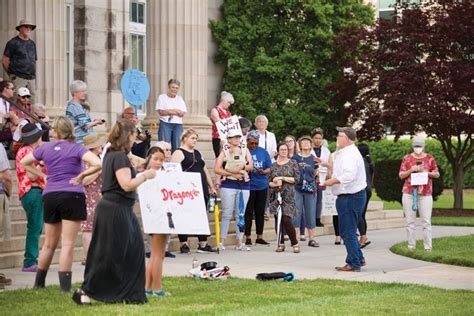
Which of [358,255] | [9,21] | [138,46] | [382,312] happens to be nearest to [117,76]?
[138,46]

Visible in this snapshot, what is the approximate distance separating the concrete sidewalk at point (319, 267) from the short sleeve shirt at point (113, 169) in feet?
7.52

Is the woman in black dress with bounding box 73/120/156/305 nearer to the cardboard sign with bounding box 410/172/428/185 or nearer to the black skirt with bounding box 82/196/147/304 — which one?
the black skirt with bounding box 82/196/147/304

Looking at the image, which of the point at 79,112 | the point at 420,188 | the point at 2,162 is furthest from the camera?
the point at 420,188

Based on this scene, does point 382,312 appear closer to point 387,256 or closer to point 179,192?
point 179,192

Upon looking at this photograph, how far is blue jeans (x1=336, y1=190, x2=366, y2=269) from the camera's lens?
52.5ft

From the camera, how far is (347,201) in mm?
16125

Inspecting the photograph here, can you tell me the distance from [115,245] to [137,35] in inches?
737

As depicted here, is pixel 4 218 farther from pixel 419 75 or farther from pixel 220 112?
pixel 419 75

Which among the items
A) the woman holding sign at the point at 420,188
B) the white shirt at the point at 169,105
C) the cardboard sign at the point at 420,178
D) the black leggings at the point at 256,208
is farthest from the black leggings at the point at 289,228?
the white shirt at the point at 169,105

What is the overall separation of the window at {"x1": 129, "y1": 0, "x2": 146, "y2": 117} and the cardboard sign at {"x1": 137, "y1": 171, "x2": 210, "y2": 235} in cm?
1697

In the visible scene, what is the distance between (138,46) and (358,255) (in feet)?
50.1

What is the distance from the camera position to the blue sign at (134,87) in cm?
2019

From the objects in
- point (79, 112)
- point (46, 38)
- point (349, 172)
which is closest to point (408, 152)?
point (46, 38)

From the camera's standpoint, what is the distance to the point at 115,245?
12031mm
